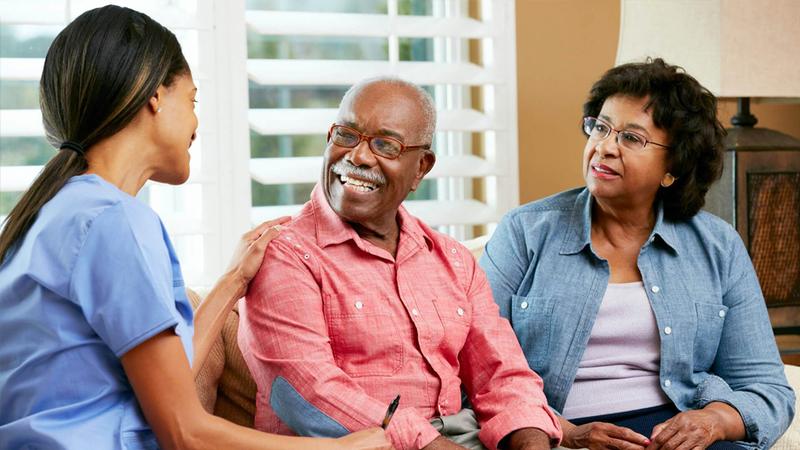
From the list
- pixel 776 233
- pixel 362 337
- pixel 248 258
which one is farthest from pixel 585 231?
pixel 776 233

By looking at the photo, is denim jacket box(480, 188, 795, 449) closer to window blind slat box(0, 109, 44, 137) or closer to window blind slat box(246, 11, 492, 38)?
window blind slat box(246, 11, 492, 38)

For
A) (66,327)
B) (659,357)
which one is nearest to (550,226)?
(659,357)

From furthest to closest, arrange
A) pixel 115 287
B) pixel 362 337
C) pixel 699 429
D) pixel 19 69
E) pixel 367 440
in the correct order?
pixel 19 69, pixel 699 429, pixel 362 337, pixel 367 440, pixel 115 287

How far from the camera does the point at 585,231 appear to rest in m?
2.29

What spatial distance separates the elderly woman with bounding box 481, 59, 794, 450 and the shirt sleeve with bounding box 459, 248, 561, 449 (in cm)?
19

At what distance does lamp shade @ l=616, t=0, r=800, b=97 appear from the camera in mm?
2771

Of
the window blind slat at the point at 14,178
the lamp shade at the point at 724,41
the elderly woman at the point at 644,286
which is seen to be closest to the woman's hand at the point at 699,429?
the elderly woman at the point at 644,286

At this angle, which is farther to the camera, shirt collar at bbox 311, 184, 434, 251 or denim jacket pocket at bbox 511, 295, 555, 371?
denim jacket pocket at bbox 511, 295, 555, 371

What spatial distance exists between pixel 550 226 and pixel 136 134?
1.11 meters

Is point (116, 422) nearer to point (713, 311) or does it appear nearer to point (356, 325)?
point (356, 325)

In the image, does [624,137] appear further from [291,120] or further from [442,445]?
[291,120]

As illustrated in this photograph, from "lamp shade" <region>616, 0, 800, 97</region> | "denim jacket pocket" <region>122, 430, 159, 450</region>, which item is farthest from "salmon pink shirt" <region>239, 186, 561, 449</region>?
"lamp shade" <region>616, 0, 800, 97</region>

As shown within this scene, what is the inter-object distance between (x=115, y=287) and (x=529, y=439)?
0.84 m

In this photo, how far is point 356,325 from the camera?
1854 millimetres
